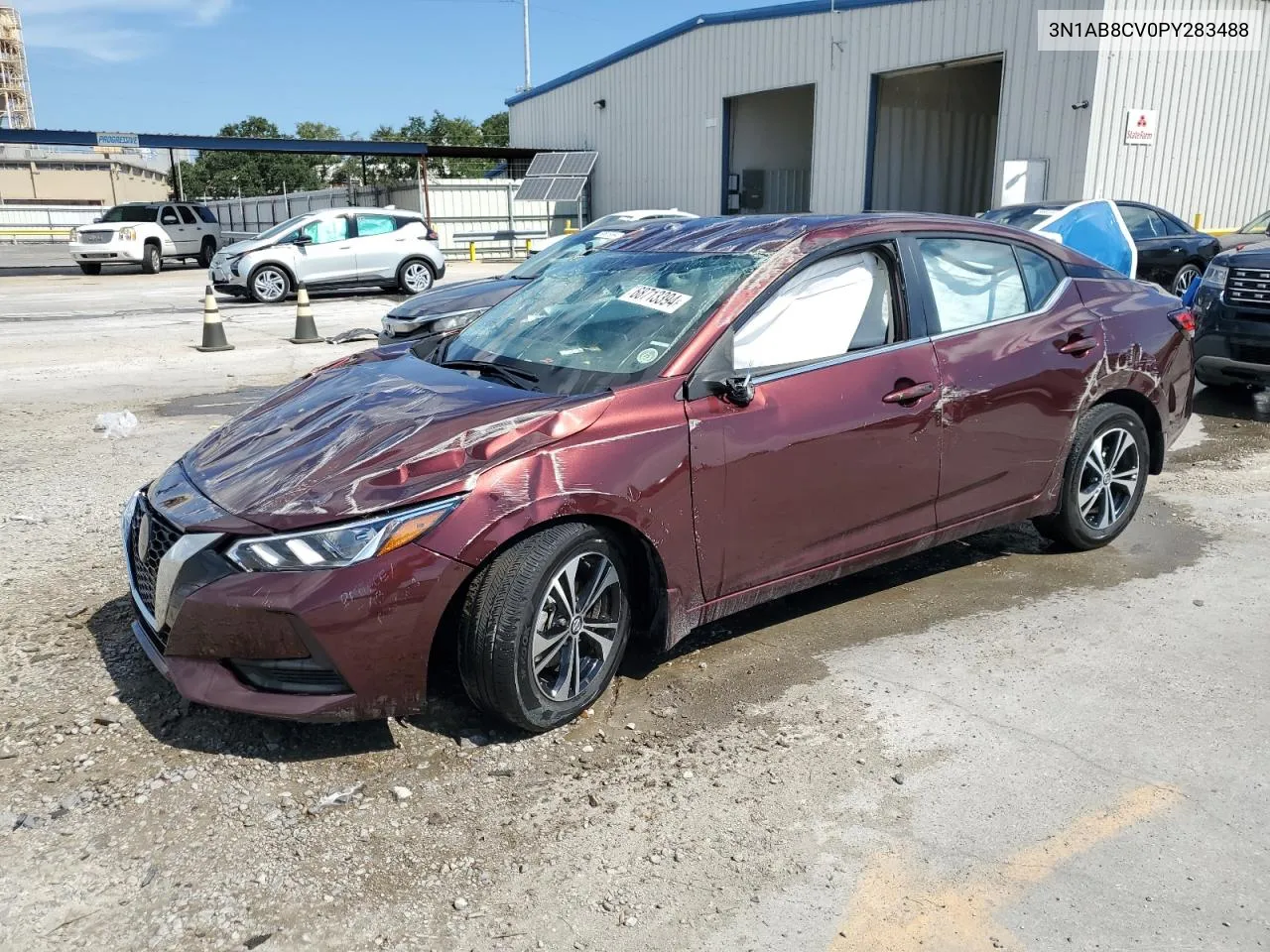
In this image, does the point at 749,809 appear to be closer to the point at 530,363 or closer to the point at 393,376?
the point at 530,363

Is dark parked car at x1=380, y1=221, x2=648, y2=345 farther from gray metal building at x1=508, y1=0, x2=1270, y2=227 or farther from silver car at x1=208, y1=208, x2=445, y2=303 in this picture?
gray metal building at x1=508, y1=0, x2=1270, y2=227

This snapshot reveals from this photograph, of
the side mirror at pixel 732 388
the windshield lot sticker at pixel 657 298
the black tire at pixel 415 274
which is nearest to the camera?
the side mirror at pixel 732 388

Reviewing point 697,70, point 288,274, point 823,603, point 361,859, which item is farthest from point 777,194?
point 361,859

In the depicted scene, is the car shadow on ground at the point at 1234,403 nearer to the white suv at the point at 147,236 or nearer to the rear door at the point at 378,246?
the rear door at the point at 378,246

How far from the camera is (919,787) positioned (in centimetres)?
320

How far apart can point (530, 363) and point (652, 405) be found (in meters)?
0.70

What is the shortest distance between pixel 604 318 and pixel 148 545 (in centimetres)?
184

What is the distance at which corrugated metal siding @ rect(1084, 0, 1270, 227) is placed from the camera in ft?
61.9

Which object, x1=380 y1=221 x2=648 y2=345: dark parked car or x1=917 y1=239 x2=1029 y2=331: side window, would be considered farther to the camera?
x1=380 y1=221 x2=648 y2=345: dark parked car

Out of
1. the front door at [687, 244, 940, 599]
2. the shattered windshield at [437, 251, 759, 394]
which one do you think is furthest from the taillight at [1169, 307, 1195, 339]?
the shattered windshield at [437, 251, 759, 394]

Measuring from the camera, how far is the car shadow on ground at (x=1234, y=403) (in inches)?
352

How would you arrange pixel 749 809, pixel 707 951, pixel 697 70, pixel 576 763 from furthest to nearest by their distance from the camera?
pixel 697 70 → pixel 576 763 → pixel 749 809 → pixel 707 951

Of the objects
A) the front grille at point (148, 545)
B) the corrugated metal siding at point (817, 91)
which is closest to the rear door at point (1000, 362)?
the front grille at point (148, 545)

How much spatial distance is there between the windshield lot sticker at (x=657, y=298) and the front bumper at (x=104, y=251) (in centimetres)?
2667
